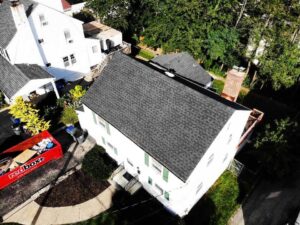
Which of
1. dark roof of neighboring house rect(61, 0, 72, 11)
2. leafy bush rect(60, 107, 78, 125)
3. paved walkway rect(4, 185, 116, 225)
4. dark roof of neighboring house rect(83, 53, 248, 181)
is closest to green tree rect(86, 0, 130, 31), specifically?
dark roof of neighboring house rect(61, 0, 72, 11)

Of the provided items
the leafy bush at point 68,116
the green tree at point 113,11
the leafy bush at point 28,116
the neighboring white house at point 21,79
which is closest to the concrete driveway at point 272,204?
the leafy bush at point 68,116

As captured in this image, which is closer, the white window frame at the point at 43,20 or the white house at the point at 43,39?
the white house at the point at 43,39

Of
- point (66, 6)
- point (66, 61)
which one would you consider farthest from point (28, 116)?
point (66, 6)

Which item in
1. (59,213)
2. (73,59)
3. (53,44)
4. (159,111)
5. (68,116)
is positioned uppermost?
(159,111)

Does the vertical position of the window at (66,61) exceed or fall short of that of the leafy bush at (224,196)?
it exceeds it

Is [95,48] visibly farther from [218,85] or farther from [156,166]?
[156,166]

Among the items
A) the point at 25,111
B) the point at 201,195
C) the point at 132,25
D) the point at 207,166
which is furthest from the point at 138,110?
the point at 132,25

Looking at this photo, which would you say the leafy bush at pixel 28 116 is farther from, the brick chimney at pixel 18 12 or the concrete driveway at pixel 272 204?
the concrete driveway at pixel 272 204
